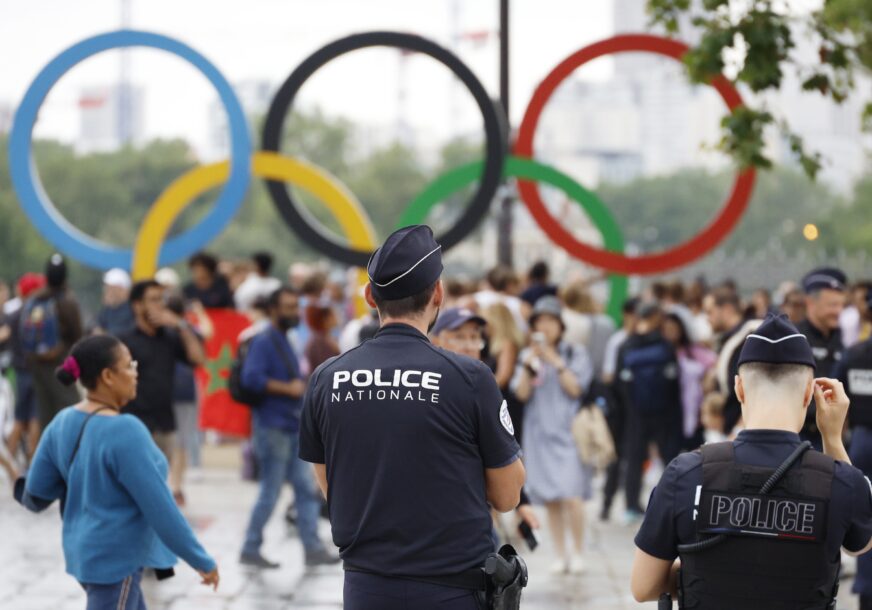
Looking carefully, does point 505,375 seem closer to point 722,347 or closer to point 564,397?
point 564,397

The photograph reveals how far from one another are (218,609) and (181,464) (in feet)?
11.4

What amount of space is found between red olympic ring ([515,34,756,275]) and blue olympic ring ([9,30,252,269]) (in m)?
2.50

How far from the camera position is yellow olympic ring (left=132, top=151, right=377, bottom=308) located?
1273 centimetres

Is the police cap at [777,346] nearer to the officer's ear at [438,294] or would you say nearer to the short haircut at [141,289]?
the officer's ear at [438,294]

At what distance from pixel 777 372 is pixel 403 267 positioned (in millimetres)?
1119

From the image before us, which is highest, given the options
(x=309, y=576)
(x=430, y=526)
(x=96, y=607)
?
(x=430, y=526)

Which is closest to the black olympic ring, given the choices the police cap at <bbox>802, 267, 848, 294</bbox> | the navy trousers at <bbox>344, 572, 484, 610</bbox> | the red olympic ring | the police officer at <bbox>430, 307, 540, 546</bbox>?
the red olympic ring

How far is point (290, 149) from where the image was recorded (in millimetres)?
103438

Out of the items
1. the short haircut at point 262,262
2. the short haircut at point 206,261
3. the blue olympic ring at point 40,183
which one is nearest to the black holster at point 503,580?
the blue olympic ring at point 40,183

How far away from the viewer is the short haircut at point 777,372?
3816 millimetres

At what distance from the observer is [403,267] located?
165 inches

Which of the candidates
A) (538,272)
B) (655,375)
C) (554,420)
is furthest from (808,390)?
(538,272)

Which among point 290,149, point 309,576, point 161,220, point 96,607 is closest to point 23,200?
point 161,220

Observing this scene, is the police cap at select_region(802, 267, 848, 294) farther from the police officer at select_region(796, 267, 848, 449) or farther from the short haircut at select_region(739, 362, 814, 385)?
the short haircut at select_region(739, 362, 814, 385)
